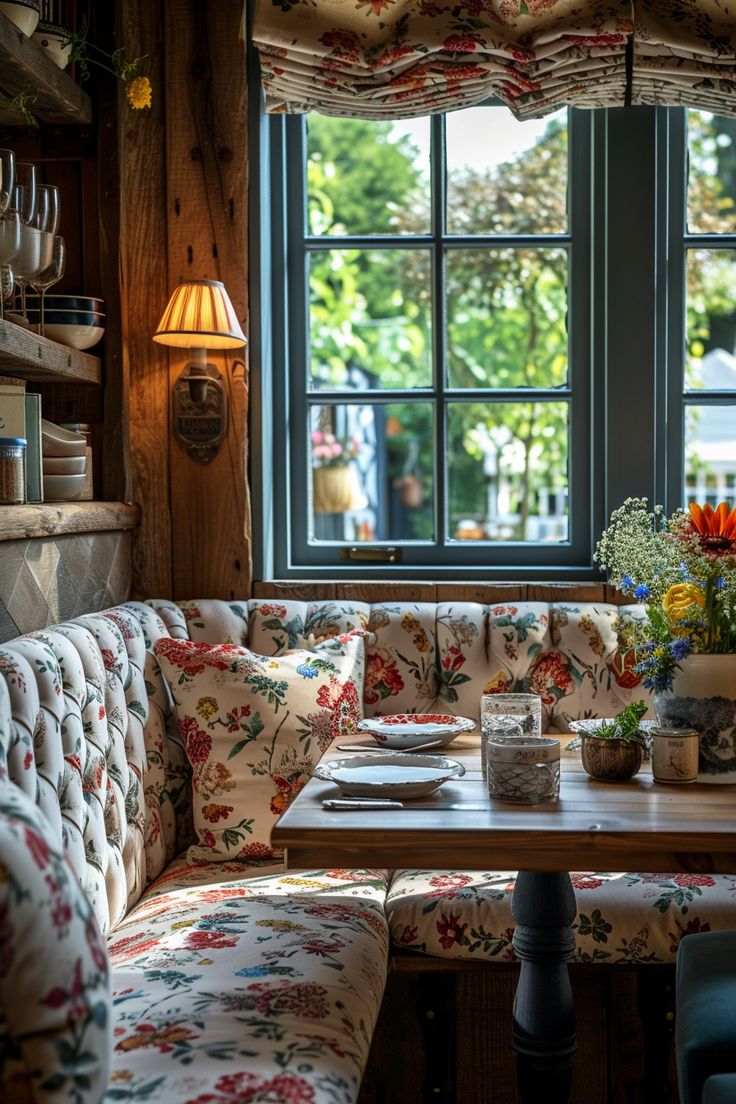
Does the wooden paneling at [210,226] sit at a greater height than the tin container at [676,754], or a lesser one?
greater

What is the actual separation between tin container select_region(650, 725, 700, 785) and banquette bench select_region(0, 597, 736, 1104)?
383 millimetres

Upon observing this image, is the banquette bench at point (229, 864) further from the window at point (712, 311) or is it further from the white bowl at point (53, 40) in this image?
the window at point (712, 311)

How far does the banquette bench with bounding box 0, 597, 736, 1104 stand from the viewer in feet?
3.29

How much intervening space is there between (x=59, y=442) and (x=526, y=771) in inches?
52.0

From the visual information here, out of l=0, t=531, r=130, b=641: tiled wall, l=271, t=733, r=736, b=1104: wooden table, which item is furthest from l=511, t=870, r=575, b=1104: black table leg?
l=0, t=531, r=130, b=641: tiled wall

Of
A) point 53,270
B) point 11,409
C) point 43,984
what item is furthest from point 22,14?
point 43,984

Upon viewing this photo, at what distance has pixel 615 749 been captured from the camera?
5.77 ft

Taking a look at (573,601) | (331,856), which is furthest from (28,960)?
(573,601)

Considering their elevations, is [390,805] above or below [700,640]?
below

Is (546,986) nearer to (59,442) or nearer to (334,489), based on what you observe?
(59,442)

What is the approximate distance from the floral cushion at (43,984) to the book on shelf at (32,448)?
1374 millimetres

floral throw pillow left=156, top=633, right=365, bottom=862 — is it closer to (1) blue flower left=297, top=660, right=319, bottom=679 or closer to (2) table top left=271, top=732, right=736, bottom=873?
(1) blue flower left=297, top=660, right=319, bottom=679

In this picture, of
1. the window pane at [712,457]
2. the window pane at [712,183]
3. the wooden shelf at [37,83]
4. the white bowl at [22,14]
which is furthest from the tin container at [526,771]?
the window pane at [712,457]

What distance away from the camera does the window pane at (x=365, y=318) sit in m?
7.27
